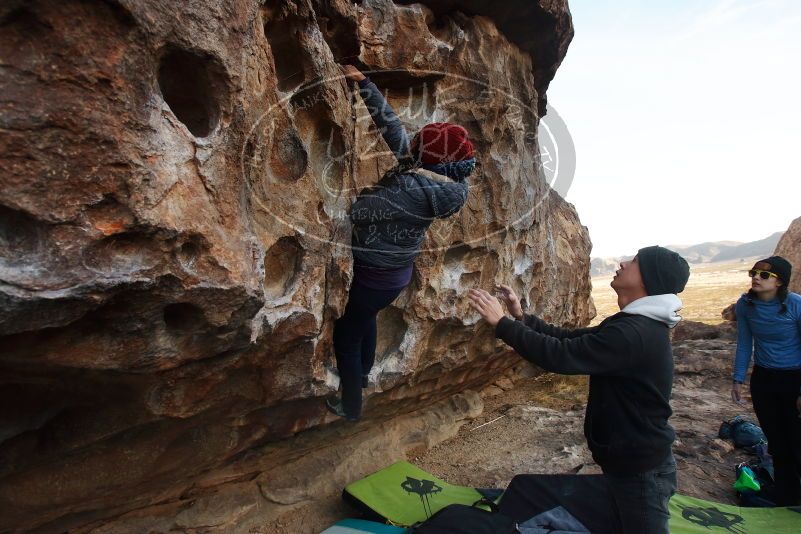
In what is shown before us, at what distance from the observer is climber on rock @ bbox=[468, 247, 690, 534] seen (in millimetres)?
2906

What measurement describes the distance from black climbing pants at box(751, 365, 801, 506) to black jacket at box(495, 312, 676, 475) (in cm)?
268

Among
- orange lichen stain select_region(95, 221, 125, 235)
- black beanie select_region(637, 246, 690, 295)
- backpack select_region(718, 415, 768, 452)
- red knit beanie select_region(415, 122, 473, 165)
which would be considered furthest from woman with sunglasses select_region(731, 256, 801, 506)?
orange lichen stain select_region(95, 221, 125, 235)

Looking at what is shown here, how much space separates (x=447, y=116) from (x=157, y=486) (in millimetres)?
4714

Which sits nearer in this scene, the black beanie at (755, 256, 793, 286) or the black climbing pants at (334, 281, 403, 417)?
the black climbing pants at (334, 281, 403, 417)

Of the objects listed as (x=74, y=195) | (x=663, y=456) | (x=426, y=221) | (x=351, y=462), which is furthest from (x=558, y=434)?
(x=74, y=195)

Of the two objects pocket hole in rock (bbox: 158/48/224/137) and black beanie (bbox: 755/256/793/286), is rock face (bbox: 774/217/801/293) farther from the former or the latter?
pocket hole in rock (bbox: 158/48/224/137)

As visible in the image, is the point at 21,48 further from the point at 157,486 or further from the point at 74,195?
the point at 157,486

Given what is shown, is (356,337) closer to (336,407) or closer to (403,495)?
(336,407)

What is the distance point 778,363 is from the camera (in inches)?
188

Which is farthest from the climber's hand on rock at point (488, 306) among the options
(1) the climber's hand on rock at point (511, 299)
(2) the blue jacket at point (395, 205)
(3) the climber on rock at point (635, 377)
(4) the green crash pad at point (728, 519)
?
(4) the green crash pad at point (728, 519)

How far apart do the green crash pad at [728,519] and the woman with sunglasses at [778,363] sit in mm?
402

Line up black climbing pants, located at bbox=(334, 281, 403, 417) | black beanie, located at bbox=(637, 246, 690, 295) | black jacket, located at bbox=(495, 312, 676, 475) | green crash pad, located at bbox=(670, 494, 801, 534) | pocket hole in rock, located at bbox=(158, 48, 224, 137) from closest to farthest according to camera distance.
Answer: pocket hole in rock, located at bbox=(158, 48, 224, 137) < black jacket, located at bbox=(495, 312, 676, 475) < black beanie, located at bbox=(637, 246, 690, 295) < black climbing pants, located at bbox=(334, 281, 403, 417) < green crash pad, located at bbox=(670, 494, 801, 534)

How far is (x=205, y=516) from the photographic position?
14.8ft

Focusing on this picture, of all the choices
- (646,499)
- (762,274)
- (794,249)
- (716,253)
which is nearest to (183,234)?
(646,499)
